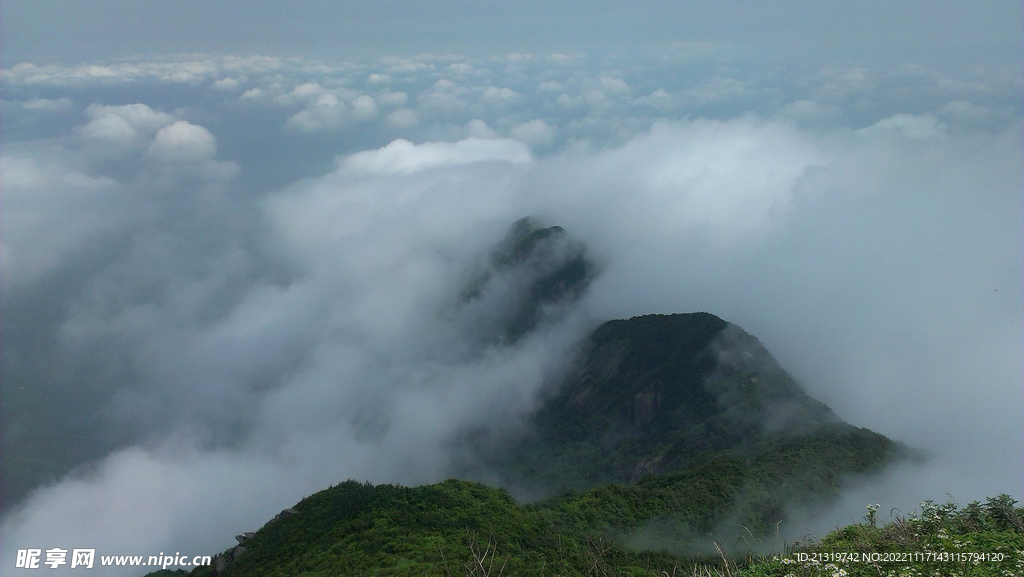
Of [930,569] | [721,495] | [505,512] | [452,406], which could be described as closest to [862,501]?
[721,495]

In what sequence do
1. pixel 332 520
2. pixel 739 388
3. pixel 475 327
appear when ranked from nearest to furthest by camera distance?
1. pixel 332 520
2. pixel 739 388
3. pixel 475 327

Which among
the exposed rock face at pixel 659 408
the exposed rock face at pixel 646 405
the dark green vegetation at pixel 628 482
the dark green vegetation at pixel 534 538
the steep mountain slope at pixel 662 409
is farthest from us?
the exposed rock face at pixel 646 405

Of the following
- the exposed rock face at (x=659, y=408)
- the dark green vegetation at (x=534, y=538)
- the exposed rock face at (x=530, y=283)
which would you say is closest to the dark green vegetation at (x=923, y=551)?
the dark green vegetation at (x=534, y=538)

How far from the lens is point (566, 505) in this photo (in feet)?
164

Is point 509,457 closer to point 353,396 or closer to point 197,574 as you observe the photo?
point 197,574

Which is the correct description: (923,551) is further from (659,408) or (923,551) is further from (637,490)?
(659,408)

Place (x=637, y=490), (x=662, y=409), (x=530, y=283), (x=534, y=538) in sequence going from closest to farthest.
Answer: (x=534, y=538), (x=637, y=490), (x=662, y=409), (x=530, y=283)

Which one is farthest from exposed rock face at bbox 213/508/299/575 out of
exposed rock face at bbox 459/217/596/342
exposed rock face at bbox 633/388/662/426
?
exposed rock face at bbox 459/217/596/342

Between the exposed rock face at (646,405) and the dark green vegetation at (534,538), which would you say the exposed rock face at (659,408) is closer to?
the exposed rock face at (646,405)

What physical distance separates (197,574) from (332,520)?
13378mm

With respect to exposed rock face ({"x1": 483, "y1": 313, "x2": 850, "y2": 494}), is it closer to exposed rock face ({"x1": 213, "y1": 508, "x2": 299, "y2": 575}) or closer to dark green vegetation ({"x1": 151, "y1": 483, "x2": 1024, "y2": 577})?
dark green vegetation ({"x1": 151, "y1": 483, "x2": 1024, "y2": 577})

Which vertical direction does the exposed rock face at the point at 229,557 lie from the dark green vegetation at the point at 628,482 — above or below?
below

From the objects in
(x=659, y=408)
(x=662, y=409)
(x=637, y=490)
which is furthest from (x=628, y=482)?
(x=637, y=490)

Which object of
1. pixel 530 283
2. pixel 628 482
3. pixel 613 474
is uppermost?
pixel 530 283
